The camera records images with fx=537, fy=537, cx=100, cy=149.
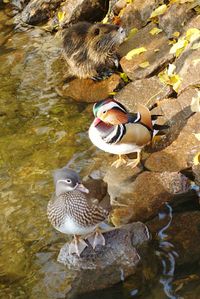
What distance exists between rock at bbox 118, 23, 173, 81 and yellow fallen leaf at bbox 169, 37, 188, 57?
19 cm

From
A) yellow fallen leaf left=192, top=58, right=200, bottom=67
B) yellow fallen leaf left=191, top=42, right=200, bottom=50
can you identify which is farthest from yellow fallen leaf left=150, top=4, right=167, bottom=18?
yellow fallen leaf left=192, top=58, right=200, bottom=67

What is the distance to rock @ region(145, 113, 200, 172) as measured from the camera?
5637mm

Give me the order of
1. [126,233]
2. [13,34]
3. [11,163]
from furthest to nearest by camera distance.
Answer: [13,34] < [11,163] < [126,233]

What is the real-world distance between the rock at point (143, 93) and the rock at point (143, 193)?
1.36 m

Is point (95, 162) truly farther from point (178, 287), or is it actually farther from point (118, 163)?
point (178, 287)

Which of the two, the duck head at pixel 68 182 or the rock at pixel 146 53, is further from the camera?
the rock at pixel 146 53

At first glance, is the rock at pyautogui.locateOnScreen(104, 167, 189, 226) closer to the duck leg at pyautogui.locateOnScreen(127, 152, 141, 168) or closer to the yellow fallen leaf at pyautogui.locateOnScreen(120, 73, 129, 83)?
the duck leg at pyautogui.locateOnScreen(127, 152, 141, 168)

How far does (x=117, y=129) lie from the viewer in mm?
5539

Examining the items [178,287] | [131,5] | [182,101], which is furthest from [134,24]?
[178,287]

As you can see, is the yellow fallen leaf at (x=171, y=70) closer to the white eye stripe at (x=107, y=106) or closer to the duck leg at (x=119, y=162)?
the duck leg at (x=119, y=162)

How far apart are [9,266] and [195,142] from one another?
93.3 inches

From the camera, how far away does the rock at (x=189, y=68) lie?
6371 millimetres

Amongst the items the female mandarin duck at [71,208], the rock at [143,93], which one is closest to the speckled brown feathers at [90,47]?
the rock at [143,93]

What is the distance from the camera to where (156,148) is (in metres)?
6.04
